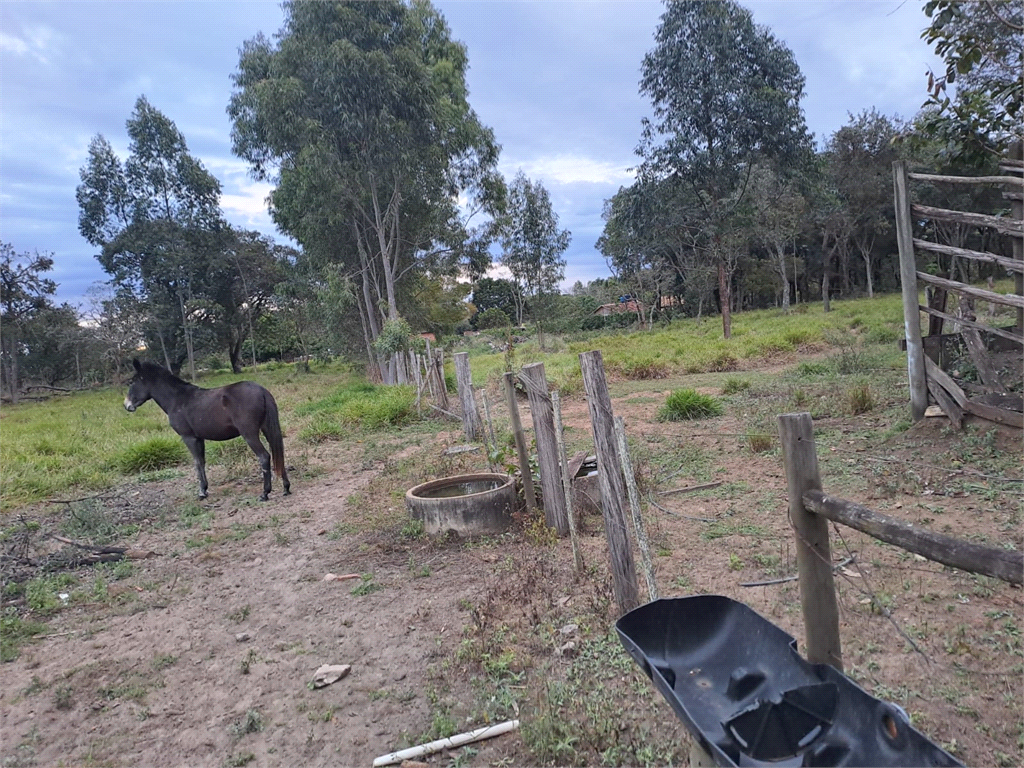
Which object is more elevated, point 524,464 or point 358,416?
point 524,464

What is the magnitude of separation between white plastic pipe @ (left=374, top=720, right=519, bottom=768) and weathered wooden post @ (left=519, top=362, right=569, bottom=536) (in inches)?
83.5

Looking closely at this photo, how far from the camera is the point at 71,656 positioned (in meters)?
3.80

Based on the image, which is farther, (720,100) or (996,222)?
(720,100)

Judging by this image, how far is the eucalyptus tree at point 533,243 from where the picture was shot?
32625 millimetres

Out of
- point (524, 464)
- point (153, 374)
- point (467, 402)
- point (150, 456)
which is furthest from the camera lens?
point (150, 456)

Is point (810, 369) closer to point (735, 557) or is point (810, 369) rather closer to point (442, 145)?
point (735, 557)

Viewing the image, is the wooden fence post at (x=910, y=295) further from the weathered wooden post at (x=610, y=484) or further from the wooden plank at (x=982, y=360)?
the weathered wooden post at (x=610, y=484)

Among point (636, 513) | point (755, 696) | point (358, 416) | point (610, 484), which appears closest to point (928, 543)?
point (755, 696)

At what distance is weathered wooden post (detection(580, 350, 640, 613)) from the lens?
10.9 feet

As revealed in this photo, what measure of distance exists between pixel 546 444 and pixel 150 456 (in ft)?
25.0

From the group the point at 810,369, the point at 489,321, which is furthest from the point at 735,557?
the point at 489,321

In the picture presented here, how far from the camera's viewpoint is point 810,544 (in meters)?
2.06

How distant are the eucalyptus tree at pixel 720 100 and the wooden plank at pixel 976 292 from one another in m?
15.5

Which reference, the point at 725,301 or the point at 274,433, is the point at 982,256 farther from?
the point at 725,301
